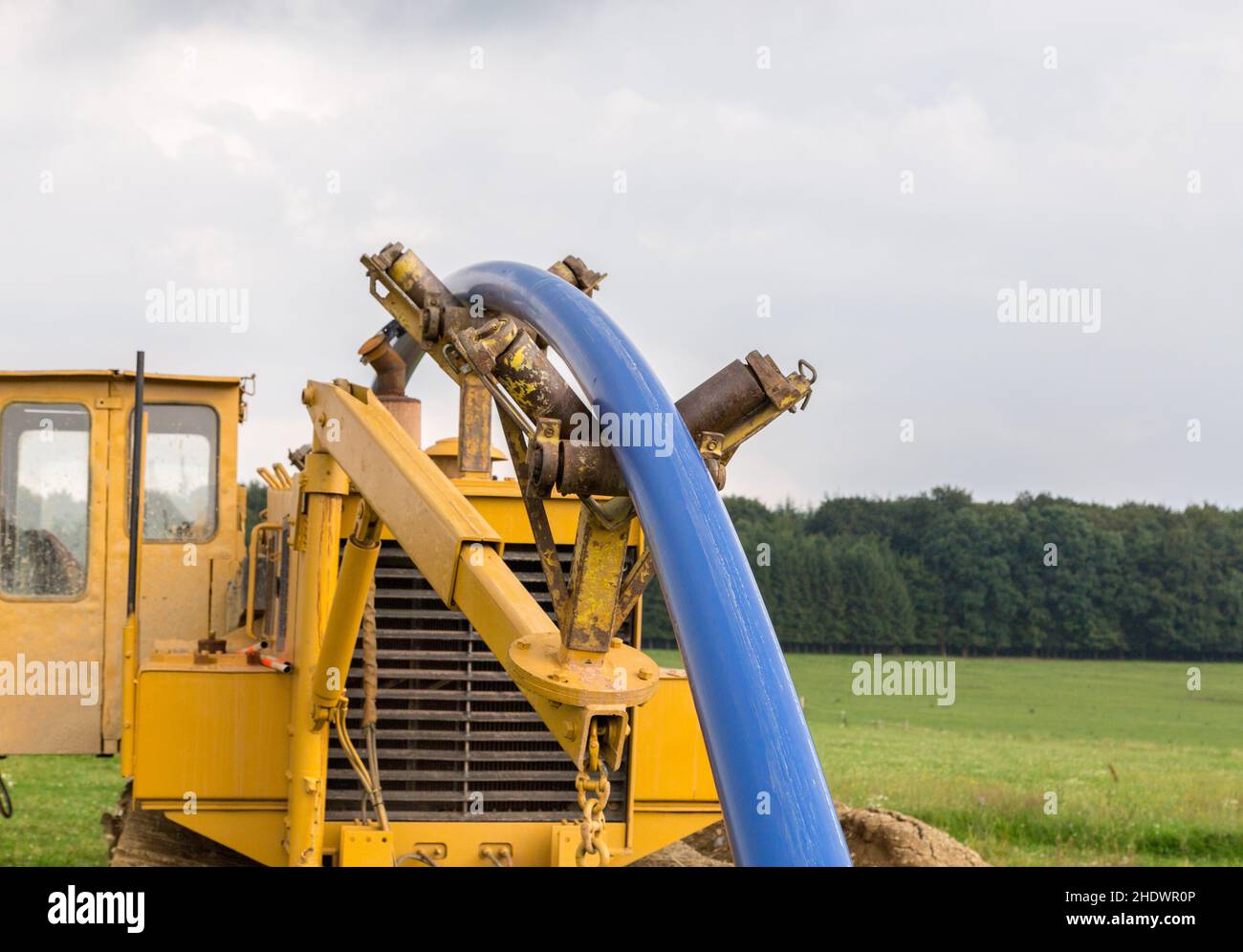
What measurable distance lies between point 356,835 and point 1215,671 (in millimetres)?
38269

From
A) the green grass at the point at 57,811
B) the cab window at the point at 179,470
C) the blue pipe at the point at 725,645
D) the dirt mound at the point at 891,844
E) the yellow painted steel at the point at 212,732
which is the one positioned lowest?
the green grass at the point at 57,811

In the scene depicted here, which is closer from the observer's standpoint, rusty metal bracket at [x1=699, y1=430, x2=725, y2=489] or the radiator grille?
rusty metal bracket at [x1=699, y1=430, x2=725, y2=489]

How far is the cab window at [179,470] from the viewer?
8.47 meters

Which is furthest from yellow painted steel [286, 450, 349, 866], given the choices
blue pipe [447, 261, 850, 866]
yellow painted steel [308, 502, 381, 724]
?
blue pipe [447, 261, 850, 866]

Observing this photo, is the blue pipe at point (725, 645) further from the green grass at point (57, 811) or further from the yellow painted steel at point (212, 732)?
the green grass at point (57, 811)

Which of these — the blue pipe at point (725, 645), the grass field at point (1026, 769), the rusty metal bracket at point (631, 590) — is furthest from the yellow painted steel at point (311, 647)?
the grass field at point (1026, 769)

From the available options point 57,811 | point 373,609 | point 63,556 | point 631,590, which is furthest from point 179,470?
point 57,811

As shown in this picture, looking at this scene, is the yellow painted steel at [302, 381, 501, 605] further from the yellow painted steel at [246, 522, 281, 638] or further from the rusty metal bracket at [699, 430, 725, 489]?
the yellow painted steel at [246, 522, 281, 638]

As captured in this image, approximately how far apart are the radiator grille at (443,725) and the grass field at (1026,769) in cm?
685

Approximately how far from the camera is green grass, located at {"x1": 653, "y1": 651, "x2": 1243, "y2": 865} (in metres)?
13.7

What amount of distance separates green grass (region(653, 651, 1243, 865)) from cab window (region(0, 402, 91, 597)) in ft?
26.1

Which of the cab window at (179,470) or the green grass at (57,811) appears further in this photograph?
the green grass at (57,811)

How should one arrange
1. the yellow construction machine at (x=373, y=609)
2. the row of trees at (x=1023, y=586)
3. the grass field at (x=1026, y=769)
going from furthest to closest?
the row of trees at (x=1023, y=586) < the grass field at (x=1026, y=769) < the yellow construction machine at (x=373, y=609)
